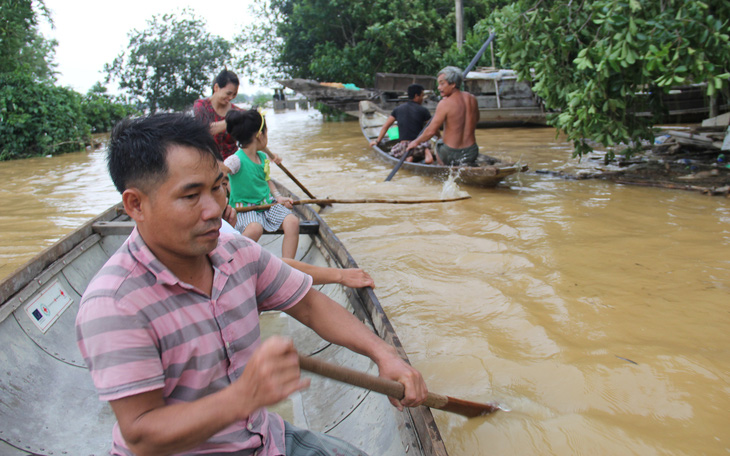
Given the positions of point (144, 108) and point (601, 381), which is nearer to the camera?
point (601, 381)

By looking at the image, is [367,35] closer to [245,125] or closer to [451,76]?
[451,76]

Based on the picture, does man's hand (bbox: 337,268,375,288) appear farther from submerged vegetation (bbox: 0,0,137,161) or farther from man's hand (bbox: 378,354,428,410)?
submerged vegetation (bbox: 0,0,137,161)

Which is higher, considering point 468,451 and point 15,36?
point 15,36

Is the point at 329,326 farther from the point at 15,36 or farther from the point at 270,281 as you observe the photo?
the point at 15,36

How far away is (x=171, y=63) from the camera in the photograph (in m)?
22.7

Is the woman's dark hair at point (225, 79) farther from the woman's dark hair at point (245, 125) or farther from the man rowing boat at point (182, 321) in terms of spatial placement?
the man rowing boat at point (182, 321)

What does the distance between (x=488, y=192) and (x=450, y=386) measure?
4036 mm

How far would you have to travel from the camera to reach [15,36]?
12836 millimetres

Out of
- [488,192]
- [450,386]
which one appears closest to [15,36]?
[488,192]

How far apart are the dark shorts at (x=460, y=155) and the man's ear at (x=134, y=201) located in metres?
5.64

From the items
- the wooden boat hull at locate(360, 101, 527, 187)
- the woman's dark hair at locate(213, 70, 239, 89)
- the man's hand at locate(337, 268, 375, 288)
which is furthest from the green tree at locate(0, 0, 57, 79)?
the man's hand at locate(337, 268, 375, 288)

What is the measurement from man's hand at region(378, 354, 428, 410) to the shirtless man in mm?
5152

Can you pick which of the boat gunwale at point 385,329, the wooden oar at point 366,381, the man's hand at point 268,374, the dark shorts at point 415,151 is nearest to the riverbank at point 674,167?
the dark shorts at point 415,151

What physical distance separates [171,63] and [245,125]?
21776mm
